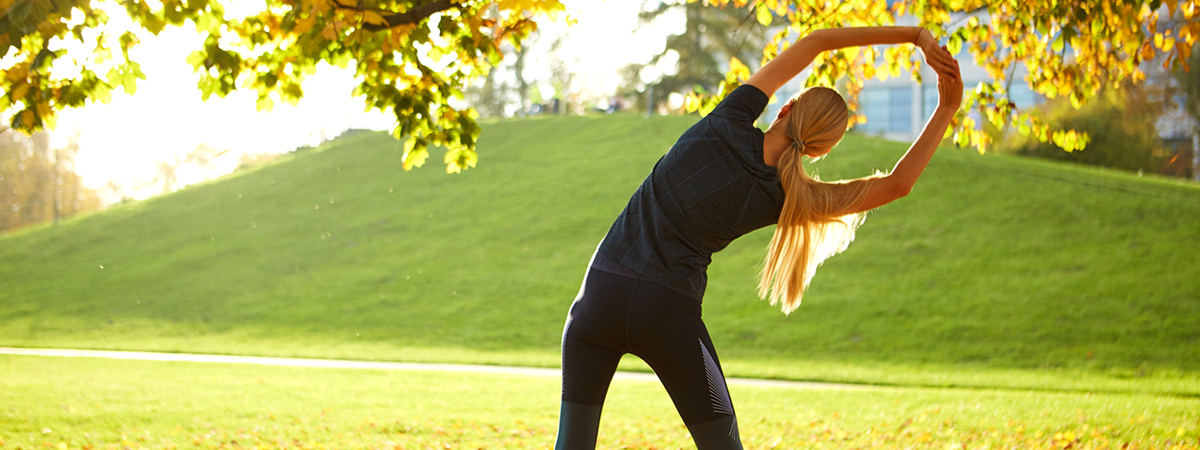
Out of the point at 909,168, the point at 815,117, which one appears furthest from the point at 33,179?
the point at 909,168

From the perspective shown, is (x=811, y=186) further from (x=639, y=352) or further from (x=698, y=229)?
(x=639, y=352)

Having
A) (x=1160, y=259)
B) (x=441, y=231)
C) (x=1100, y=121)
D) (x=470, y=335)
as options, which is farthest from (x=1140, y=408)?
(x=1100, y=121)

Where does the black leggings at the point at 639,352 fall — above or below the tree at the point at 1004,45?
below

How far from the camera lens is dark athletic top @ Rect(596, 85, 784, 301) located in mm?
2336

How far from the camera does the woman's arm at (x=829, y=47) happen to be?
8.54 feet

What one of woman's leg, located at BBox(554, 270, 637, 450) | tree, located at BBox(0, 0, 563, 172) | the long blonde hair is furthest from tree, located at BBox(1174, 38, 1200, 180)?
woman's leg, located at BBox(554, 270, 637, 450)

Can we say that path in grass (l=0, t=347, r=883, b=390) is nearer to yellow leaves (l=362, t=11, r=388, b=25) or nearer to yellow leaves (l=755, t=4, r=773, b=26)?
yellow leaves (l=755, t=4, r=773, b=26)

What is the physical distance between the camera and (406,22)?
4.51 m

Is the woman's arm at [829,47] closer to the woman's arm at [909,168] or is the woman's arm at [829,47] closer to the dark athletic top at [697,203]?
the woman's arm at [909,168]

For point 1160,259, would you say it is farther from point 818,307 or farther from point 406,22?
point 406,22

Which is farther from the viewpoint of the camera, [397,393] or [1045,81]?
[397,393]

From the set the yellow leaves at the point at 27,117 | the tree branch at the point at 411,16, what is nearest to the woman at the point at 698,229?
the tree branch at the point at 411,16

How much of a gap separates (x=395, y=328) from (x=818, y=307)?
30.4ft

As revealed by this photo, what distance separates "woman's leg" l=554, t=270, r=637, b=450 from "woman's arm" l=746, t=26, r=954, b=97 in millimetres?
764
